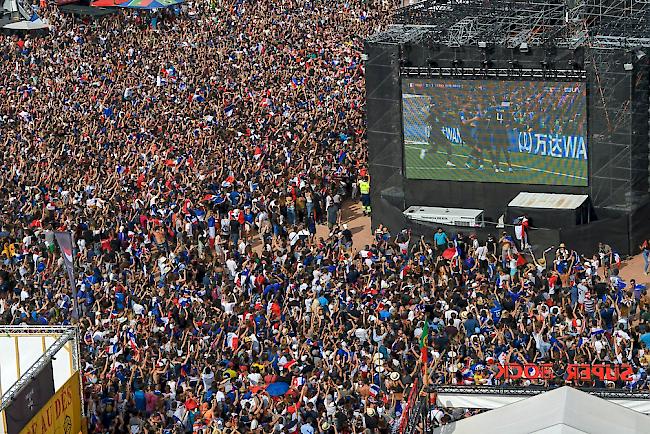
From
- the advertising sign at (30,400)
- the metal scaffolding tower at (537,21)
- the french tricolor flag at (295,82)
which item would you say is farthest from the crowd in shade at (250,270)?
the metal scaffolding tower at (537,21)

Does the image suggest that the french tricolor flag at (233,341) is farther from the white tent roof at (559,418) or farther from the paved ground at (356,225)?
the paved ground at (356,225)

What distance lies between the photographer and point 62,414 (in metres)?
22.5

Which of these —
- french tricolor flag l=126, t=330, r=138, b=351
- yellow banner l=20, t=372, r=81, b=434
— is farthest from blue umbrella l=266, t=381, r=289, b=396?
french tricolor flag l=126, t=330, r=138, b=351

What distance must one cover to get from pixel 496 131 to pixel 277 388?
11.1m

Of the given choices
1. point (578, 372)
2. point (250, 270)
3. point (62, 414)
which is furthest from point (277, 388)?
point (250, 270)

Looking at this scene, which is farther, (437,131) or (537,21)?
(437,131)

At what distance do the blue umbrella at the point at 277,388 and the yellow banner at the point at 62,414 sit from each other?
9.39 ft

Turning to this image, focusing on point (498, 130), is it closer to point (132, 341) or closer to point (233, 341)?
point (233, 341)

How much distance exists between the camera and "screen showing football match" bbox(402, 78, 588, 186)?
106ft

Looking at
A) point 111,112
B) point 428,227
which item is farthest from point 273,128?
point 428,227

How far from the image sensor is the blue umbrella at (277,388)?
23.9 meters

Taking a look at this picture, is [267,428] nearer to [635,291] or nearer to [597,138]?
[635,291]

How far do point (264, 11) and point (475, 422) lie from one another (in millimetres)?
39611

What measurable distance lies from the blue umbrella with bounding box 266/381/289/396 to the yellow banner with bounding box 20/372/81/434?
9.39 feet
